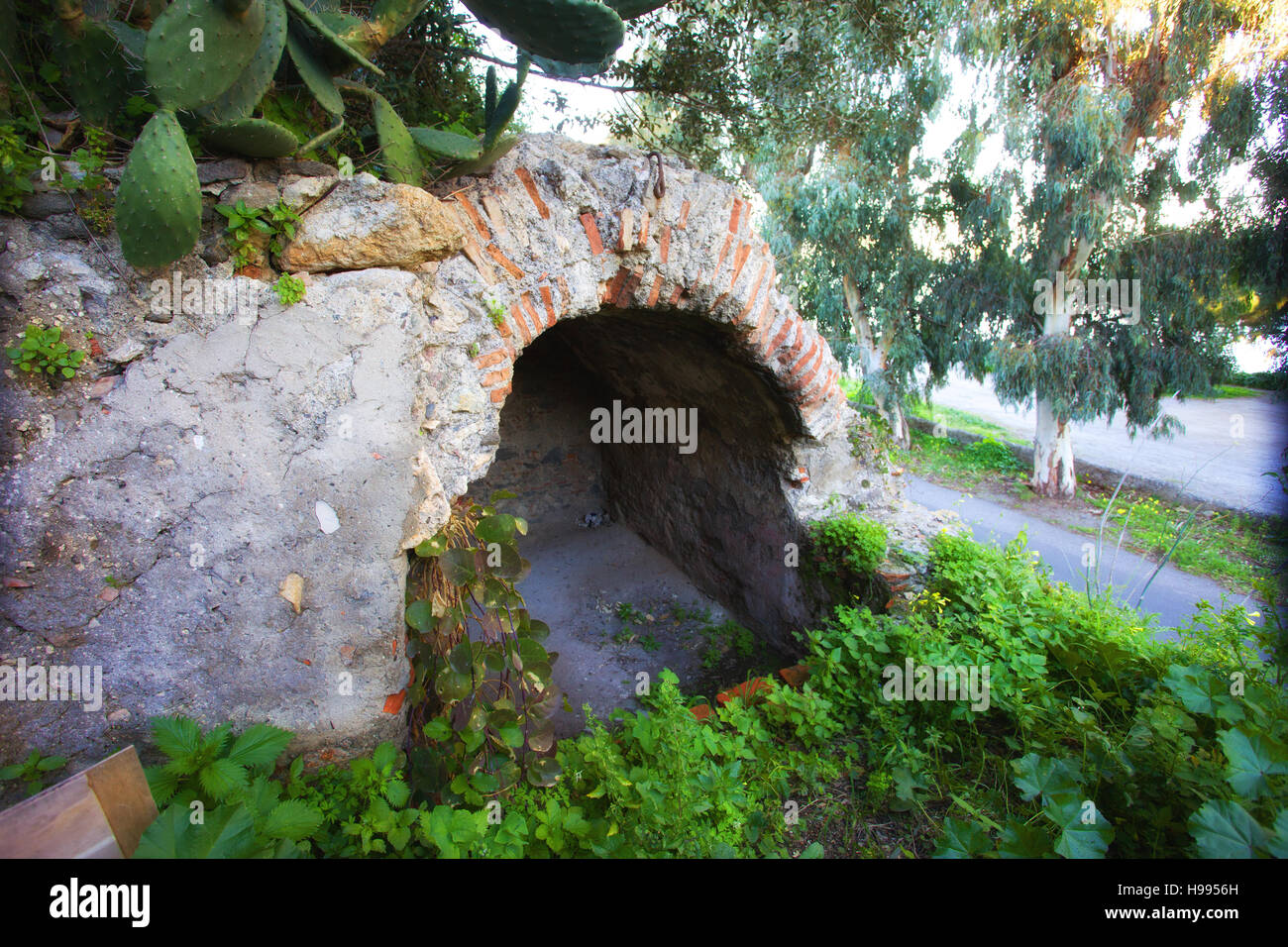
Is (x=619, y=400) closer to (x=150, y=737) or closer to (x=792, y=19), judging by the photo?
(x=792, y=19)

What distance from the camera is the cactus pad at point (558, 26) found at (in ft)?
7.16

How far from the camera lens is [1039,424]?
10.2 m

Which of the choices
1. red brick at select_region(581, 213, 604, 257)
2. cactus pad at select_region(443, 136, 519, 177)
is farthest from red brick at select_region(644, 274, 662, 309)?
cactus pad at select_region(443, 136, 519, 177)

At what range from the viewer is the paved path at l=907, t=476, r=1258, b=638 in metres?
5.82

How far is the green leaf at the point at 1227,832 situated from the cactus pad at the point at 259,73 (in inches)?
133

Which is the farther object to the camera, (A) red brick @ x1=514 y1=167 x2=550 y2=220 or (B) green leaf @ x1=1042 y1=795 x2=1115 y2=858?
(A) red brick @ x1=514 y1=167 x2=550 y2=220

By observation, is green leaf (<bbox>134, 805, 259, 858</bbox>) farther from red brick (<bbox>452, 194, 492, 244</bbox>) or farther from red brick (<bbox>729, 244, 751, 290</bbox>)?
red brick (<bbox>729, 244, 751, 290</bbox>)

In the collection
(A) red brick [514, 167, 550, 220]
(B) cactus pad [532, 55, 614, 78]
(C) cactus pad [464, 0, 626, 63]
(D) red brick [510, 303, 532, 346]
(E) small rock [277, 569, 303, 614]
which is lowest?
(E) small rock [277, 569, 303, 614]

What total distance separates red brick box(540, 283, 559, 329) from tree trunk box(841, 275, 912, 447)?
989 cm

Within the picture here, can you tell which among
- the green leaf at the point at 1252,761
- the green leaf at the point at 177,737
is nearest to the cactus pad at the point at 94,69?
the green leaf at the point at 177,737

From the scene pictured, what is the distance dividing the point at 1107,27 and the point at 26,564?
11.6 metres

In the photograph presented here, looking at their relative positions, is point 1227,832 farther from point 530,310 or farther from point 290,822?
point 530,310

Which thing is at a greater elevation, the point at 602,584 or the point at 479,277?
the point at 479,277
